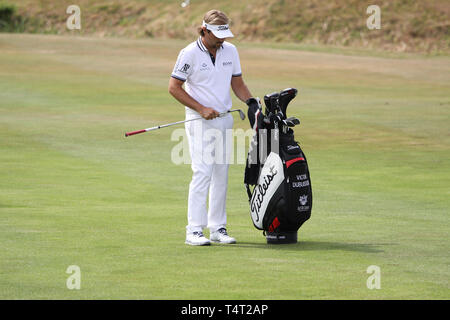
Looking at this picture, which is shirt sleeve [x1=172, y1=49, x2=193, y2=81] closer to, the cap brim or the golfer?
the golfer

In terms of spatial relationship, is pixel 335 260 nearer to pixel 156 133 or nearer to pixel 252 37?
pixel 156 133

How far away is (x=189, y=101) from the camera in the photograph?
336 inches

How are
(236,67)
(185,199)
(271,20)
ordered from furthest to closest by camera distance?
(271,20), (185,199), (236,67)

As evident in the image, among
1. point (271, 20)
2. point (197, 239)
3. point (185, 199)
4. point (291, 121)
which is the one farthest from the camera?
point (271, 20)

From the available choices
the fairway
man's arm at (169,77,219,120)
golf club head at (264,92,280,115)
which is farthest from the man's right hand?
the fairway

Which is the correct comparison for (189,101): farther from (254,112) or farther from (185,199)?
(185,199)

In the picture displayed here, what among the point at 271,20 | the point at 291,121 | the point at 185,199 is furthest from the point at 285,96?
the point at 271,20

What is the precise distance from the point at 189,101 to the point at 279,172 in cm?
101

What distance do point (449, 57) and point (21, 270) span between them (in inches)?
1500

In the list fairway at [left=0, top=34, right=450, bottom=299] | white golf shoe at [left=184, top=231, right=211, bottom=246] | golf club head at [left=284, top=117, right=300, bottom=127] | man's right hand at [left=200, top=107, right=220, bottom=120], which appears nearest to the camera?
fairway at [left=0, top=34, right=450, bottom=299]

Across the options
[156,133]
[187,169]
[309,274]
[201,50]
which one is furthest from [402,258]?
[156,133]

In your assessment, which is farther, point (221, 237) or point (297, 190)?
point (221, 237)

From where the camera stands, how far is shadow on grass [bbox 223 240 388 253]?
8414 mm

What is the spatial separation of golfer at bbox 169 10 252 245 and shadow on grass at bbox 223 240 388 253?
228 mm
